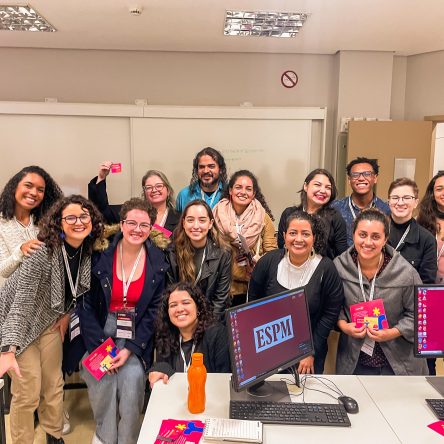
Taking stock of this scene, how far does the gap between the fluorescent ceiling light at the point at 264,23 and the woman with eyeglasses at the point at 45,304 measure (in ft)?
6.97

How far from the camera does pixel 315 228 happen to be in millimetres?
2191

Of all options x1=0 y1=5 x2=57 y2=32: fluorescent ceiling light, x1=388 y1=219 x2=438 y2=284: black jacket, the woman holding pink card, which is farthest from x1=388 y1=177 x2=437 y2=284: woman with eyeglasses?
x1=0 y1=5 x2=57 y2=32: fluorescent ceiling light

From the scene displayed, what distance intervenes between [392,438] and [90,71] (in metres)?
4.24

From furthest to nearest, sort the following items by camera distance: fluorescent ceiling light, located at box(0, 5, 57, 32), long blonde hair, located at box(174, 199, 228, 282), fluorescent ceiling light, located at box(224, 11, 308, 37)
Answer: fluorescent ceiling light, located at box(224, 11, 308, 37)
fluorescent ceiling light, located at box(0, 5, 57, 32)
long blonde hair, located at box(174, 199, 228, 282)

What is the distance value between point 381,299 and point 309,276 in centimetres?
36

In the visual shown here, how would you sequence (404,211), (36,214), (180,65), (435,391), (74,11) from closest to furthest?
(435,391) < (404,211) < (36,214) < (74,11) < (180,65)

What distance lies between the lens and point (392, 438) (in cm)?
142

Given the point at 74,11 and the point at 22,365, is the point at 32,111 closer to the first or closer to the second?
the point at 74,11

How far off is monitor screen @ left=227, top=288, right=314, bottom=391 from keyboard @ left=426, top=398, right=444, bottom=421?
0.49 meters

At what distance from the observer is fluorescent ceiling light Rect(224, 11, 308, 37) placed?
3.21 meters

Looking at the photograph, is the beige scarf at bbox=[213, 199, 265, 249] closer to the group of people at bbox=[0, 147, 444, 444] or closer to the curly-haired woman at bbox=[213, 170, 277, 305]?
the curly-haired woman at bbox=[213, 170, 277, 305]

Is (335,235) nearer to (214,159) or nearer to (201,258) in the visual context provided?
(201,258)

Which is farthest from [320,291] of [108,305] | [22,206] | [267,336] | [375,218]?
[22,206]

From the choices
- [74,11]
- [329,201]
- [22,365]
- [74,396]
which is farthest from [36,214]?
[329,201]
